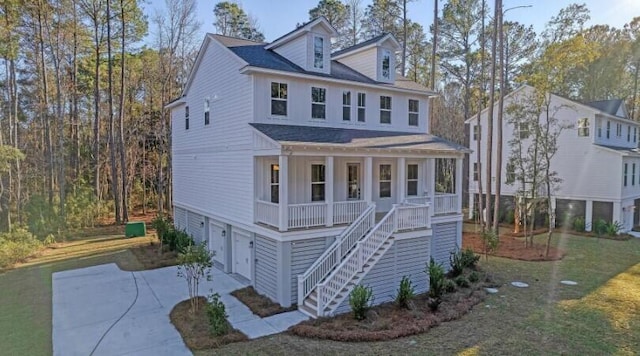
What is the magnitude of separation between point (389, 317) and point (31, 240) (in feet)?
57.4

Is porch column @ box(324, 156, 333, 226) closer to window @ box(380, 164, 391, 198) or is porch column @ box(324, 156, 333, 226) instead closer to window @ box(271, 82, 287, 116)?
window @ box(271, 82, 287, 116)

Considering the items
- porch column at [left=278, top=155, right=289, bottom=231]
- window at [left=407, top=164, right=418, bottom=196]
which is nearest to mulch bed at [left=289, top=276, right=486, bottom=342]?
porch column at [left=278, top=155, right=289, bottom=231]

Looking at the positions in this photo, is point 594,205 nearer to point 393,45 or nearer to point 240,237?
point 393,45

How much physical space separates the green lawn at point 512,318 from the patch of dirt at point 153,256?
2.11 ft

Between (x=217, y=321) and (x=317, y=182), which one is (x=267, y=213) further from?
(x=217, y=321)

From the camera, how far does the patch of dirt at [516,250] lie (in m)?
16.6

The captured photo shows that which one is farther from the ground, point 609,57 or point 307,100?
point 609,57

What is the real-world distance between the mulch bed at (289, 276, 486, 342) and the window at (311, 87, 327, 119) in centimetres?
679

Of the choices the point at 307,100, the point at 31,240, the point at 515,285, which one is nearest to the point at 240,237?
the point at 307,100

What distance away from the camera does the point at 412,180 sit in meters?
15.7

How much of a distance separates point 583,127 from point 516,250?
10464 millimetres

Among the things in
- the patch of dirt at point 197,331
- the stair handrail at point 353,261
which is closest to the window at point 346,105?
the stair handrail at point 353,261

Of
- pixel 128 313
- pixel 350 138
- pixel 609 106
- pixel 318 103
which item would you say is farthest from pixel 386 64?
pixel 609 106

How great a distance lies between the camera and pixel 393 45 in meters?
16.2
